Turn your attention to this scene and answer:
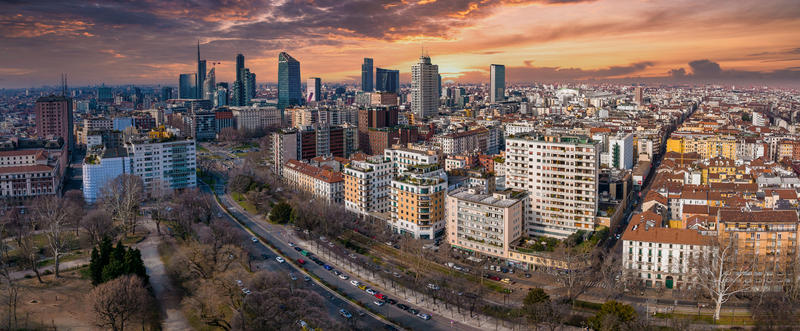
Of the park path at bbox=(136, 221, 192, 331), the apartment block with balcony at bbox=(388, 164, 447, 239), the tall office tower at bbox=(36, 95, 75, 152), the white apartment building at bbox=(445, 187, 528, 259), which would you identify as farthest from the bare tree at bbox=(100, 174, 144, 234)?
the tall office tower at bbox=(36, 95, 75, 152)

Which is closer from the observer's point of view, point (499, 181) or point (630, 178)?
point (499, 181)

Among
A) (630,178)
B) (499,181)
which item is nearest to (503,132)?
(630,178)

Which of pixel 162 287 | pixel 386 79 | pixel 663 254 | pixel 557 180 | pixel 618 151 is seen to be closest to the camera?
pixel 663 254

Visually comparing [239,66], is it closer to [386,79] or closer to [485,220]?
[386,79]

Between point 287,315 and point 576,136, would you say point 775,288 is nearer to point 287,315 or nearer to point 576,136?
point 576,136

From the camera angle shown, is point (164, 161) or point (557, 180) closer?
point (557, 180)

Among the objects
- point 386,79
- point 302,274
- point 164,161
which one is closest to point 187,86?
point 386,79
